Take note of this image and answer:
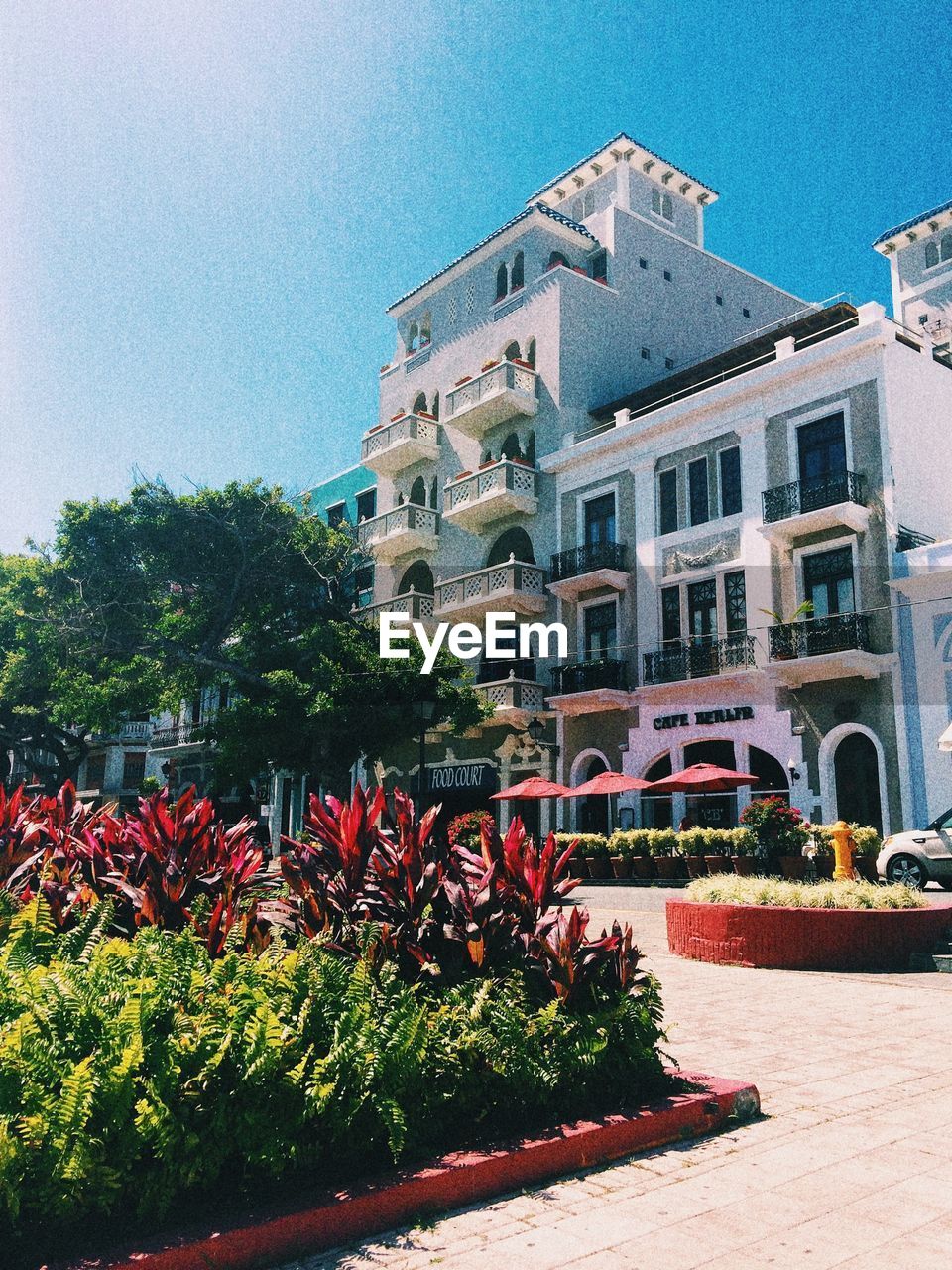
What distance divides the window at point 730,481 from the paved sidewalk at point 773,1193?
64.8 ft

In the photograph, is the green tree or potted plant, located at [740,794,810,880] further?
the green tree

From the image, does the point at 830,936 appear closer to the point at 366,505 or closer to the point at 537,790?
the point at 537,790

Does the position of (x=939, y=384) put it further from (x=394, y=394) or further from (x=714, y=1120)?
(x=714, y=1120)

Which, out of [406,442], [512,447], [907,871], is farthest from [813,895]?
[406,442]

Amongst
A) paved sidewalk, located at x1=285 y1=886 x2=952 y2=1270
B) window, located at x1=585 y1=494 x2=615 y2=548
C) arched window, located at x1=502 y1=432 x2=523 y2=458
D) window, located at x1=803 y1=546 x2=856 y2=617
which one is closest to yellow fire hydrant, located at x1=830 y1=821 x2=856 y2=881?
paved sidewalk, located at x1=285 y1=886 x2=952 y2=1270

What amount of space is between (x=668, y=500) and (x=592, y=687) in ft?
18.1

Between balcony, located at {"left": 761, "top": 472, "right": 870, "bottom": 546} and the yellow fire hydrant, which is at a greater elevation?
balcony, located at {"left": 761, "top": 472, "right": 870, "bottom": 546}

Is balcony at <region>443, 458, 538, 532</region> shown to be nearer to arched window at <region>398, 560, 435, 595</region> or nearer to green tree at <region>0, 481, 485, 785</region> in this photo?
arched window at <region>398, 560, 435, 595</region>

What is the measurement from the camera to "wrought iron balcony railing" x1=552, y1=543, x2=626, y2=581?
2828 centimetres

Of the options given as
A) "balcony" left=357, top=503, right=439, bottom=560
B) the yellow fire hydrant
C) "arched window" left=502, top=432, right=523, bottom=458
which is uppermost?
"arched window" left=502, top=432, right=523, bottom=458

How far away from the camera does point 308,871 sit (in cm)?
563

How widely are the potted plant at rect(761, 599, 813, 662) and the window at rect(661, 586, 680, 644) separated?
3513 mm

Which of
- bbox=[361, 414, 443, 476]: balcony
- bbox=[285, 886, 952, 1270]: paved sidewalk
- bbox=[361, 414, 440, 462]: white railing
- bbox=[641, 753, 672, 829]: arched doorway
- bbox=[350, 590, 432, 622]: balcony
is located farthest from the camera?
bbox=[361, 414, 440, 462]: white railing

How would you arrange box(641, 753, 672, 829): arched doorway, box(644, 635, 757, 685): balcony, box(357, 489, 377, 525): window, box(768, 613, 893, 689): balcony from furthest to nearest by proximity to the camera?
box(357, 489, 377, 525): window < box(641, 753, 672, 829): arched doorway < box(644, 635, 757, 685): balcony < box(768, 613, 893, 689): balcony
